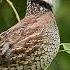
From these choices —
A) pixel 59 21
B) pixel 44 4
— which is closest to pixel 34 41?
pixel 44 4

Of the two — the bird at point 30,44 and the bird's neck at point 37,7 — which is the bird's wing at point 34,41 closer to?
the bird at point 30,44

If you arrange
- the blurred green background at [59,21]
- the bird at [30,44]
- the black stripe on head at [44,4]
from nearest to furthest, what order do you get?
the bird at [30,44] → the black stripe on head at [44,4] → the blurred green background at [59,21]

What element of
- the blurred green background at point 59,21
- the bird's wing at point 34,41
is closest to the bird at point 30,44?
the bird's wing at point 34,41

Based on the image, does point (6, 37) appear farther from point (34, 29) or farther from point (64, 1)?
point (64, 1)

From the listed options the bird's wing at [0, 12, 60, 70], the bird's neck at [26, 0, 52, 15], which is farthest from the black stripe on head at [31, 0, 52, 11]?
the bird's wing at [0, 12, 60, 70]

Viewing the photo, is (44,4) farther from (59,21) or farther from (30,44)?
(59,21)

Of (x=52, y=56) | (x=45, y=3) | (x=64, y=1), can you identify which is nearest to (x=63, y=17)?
(x=64, y=1)

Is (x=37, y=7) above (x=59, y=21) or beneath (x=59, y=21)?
above
